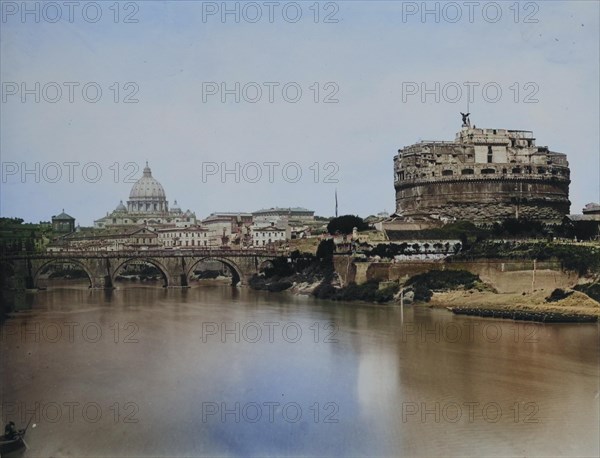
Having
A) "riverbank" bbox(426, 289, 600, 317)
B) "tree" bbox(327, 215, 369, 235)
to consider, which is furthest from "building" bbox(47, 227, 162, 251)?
"riverbank" bbox(426, 289, 600, 317)

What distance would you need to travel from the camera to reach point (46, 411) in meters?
21.2

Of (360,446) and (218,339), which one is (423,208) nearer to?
(218,339)

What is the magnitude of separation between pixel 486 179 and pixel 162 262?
2462 centimetres

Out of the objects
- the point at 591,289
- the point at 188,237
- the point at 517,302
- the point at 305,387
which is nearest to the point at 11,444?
the point at 305,387

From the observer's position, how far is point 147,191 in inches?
5989

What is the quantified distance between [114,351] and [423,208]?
36.6 meters

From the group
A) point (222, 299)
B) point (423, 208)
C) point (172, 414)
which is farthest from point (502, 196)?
point (172, 414)

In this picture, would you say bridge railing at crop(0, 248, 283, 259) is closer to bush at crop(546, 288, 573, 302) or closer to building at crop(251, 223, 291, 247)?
building at crop(251, 223, 291, 247)

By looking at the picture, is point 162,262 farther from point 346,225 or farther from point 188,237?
point 188,237

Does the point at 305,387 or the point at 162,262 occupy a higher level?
the point at 162,262

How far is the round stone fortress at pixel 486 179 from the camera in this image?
61312mm

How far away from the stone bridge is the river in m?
27.1

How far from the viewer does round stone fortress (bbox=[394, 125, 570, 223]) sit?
6131 centimetres

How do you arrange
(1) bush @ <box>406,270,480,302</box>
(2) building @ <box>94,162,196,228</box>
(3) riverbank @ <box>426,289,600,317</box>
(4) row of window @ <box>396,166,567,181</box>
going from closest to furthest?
(3) riverbank @ <box>426,289,600,317</box>, (1) bush @ <box>406,270,480,302</box>, (4) row of window @ <box>396,166,567,181</box>, (2) building @ <box>94,162,196,228</box>
